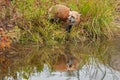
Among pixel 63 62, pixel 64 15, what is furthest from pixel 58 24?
pixel 63 62

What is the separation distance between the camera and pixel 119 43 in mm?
9055

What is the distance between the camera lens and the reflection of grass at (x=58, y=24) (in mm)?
8672

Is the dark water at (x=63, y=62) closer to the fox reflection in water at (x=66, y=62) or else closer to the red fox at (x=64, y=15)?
the fox reflection in water at (x=66, y=62)

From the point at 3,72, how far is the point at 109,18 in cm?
331

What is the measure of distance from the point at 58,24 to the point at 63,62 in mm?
1554

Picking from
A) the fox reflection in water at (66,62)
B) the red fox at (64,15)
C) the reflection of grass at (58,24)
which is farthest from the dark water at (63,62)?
the red fox at (64,15)

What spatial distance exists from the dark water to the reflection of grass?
23 centimetres

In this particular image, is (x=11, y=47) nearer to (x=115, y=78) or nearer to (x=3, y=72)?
(x=3, y=72)

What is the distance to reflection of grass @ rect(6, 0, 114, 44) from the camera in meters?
8.67

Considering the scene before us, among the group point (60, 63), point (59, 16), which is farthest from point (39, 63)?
point (59, 16)

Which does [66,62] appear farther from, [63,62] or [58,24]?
[58,24]

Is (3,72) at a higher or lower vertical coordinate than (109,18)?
lower

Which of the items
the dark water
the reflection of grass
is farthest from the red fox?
the dark water

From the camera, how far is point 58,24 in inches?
352
